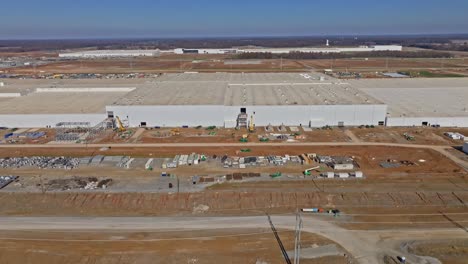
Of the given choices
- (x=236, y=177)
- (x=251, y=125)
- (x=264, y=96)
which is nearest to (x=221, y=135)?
(x=251, y=125)

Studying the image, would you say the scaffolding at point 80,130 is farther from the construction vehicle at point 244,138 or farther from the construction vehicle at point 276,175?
the construction vehicle at point 276,175

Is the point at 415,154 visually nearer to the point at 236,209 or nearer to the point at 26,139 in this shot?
the point at 236,209

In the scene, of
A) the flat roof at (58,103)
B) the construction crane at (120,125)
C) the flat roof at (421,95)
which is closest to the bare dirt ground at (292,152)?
the construction crane at (120,125)

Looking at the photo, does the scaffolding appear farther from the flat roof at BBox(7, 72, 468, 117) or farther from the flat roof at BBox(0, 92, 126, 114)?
the flat roof at BBox(7, 72, 468, 117)

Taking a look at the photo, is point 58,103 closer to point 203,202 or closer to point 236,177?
point 236,177

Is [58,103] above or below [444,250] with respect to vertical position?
above

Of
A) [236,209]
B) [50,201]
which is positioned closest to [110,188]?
[50,201]
